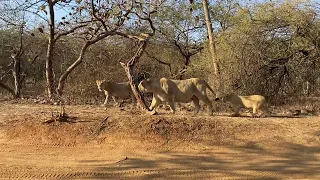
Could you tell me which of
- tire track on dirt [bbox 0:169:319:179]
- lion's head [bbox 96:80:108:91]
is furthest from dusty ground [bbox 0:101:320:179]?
lion's head [bbox 96:80:108:91]

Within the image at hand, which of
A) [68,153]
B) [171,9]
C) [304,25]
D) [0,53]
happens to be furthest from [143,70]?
Answer: [68,153]

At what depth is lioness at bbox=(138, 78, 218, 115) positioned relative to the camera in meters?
11.7

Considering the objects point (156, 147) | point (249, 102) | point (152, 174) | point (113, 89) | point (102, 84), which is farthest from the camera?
point (113, 89)

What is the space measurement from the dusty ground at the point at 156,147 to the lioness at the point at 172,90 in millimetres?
856

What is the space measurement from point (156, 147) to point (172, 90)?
2.69 m

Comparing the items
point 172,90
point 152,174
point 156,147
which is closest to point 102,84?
point 172,90

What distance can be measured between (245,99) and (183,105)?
9.56ft

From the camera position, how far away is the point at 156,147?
30.9 feet

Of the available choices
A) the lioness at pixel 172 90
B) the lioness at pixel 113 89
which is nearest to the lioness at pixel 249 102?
the lioness at pixel 172 90

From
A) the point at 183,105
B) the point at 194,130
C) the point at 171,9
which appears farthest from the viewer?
the point at 171,9

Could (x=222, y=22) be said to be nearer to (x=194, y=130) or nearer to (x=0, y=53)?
(x=0, y=53)

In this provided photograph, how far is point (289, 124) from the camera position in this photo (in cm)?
1078

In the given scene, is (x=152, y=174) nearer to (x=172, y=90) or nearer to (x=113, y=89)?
(x=172, y=90)

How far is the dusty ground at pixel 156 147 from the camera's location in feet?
26.3
